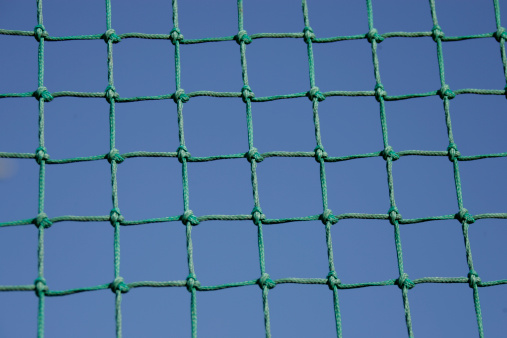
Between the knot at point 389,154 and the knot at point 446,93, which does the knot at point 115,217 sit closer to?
the knot at point 389,154

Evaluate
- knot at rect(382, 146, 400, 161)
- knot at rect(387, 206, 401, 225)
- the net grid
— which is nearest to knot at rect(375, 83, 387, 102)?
the net grid

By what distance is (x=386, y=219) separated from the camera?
1526mm

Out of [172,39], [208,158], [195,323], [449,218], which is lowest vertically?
[195,323]

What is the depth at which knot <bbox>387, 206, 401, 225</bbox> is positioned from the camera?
1517 millimetres

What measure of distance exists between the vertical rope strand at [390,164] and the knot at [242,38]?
8.9 inches

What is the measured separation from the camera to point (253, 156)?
1.53 metres

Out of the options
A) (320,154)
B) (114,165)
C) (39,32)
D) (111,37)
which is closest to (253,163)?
(320,154)

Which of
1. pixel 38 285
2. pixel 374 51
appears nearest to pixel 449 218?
pixel 374 51

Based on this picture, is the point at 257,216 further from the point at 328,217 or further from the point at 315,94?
the point at 315,94

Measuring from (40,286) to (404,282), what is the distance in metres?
0.59

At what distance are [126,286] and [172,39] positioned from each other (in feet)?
1.56

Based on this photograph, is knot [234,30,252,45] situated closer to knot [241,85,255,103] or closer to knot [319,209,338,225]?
knot [241,85,255,103]

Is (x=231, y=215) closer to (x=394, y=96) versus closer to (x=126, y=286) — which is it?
(x=126, y=286)

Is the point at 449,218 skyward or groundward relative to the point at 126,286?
skyward
